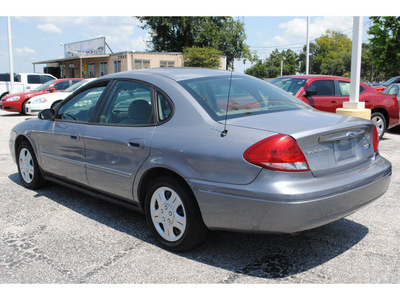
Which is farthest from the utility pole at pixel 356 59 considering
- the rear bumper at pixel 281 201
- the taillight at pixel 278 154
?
the taillight at pixel 278 154

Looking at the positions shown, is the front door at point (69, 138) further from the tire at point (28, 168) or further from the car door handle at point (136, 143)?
the car door handle at point (136, 143)

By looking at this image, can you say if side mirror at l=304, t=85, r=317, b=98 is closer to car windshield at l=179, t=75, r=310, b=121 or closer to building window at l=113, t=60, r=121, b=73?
car windshield at l=179, t=75, r=310, b=121

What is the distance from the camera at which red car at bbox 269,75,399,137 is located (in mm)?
8984

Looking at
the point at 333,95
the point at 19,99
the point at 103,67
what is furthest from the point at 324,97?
the point at 103,67

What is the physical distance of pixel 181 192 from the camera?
10.3 feet

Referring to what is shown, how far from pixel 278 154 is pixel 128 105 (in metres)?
1.74

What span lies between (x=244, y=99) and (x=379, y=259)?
5.65 ft

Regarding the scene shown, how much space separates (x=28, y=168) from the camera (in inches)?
207

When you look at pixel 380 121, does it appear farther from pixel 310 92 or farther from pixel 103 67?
pixel 103 67

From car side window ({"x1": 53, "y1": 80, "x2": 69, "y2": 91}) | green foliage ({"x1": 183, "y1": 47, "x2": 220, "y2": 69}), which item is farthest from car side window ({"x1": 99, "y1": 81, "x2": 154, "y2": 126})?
green foliage ({"x1": 183, "y1": 47, "x2": 220, "y2": 69})

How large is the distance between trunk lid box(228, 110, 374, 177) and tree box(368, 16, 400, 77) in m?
23.9

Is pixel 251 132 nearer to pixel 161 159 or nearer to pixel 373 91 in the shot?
pixel 161 159

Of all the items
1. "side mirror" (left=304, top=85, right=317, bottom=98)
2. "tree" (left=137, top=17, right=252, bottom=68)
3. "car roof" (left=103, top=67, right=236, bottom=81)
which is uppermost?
"tree" (left=137, top=17, right=252, bottom=68)
